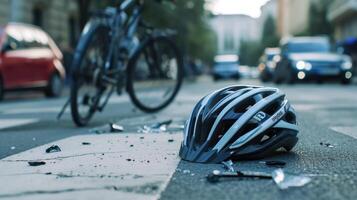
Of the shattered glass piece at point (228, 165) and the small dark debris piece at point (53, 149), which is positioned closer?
the shattered glass piece at point (228, 165)

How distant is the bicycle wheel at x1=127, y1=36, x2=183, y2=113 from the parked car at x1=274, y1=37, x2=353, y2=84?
13.3 meters

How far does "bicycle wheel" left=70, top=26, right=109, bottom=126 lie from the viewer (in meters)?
6.34

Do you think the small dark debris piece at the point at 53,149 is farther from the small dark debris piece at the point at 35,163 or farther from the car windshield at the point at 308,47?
the car windshield at the point at 308,47

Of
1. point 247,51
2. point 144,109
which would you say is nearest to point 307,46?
point 144,109

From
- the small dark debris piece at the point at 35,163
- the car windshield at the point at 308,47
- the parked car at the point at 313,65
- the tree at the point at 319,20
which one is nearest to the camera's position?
the small dark debris piece at the point at 35,163

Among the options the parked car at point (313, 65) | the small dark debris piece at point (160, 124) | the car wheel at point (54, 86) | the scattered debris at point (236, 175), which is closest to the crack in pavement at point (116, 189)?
the scattered debris at point (236, 175)

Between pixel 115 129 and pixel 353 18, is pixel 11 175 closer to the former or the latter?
pixel 115 129

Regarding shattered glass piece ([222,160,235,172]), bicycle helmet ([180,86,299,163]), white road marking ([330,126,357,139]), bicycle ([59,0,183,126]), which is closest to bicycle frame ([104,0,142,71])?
bicycle ([59,0,183,126])

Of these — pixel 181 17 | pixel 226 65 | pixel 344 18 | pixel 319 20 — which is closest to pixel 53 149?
pixel 181 17

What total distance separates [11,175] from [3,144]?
163cm

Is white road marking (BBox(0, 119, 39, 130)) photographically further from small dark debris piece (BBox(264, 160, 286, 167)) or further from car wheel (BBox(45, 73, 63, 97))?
car wheel (BBox(45, 73, 63, 97))

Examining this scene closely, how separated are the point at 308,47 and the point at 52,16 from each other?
12652mm

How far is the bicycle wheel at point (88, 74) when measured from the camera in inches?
250

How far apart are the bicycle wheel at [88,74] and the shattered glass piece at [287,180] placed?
324 centimetres
